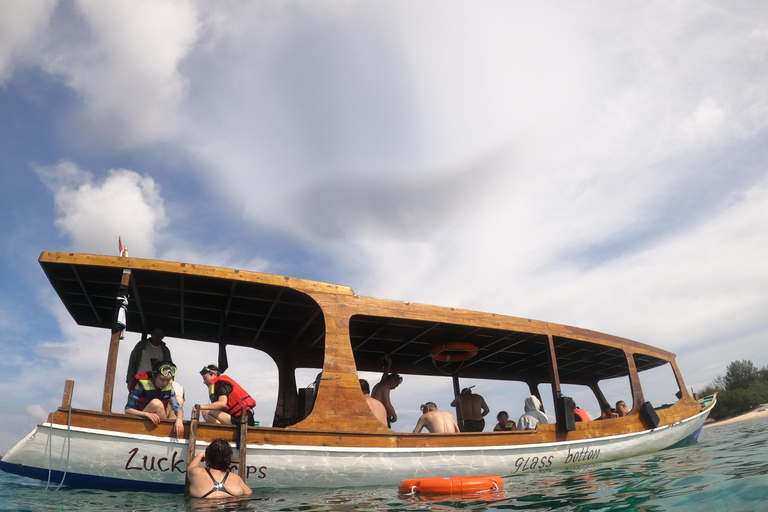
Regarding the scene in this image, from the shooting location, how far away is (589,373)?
1395 cm

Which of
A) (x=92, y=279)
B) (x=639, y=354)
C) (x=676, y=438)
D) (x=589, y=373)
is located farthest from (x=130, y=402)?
(x=589, y=373)

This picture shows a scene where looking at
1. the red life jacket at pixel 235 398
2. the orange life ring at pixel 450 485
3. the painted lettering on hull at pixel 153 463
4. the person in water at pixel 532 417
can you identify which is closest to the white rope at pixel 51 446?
the painted lettering on hull at pixel 153 463

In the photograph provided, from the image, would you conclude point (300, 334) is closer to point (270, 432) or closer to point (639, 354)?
point (270, 432)

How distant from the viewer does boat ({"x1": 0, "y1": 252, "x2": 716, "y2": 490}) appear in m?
5.24

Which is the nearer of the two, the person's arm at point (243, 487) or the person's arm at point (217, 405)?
the person's arm at point (243, 487)

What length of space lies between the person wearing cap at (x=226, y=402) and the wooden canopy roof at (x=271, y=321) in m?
1.40

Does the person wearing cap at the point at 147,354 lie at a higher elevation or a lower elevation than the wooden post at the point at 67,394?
higher

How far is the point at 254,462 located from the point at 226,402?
2.83 ft

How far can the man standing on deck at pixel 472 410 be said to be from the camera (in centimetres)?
984

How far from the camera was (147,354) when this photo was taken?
7.20 meters

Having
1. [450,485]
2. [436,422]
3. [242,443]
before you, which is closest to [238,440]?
[242,443]

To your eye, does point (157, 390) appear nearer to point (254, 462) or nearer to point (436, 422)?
point (254, 462)

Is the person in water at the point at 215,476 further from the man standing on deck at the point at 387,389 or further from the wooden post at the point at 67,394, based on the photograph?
the man standing on deck at the point at 387,389

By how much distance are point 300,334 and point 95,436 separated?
445 cm
